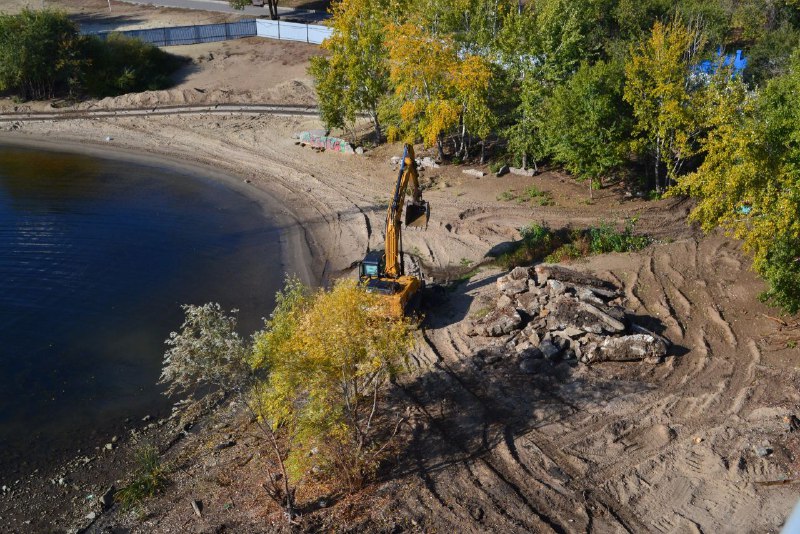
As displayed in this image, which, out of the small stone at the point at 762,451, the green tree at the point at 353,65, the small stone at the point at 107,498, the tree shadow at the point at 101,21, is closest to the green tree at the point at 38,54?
the tree shadow at the point at 101,21

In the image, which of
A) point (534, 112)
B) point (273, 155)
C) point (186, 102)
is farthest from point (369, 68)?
point (186, 102)

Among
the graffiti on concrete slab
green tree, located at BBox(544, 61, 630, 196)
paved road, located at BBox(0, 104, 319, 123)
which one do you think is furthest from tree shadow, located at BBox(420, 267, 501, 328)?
paved road, located at BBox(0, 104, 319, 123)

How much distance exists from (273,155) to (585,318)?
26875mm

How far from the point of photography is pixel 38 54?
51.9m

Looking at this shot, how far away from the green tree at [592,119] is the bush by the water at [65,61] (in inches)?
1445

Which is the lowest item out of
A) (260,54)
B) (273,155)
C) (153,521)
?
(153,521)

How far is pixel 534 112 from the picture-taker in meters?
34.6

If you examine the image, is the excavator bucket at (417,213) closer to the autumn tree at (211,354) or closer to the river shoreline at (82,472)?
the river shoreline at (82,472)

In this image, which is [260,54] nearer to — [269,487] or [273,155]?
[273,155]

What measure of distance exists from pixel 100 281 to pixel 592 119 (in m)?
23.7

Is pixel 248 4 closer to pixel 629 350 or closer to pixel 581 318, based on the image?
pixel 581 318

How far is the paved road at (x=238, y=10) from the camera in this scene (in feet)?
230

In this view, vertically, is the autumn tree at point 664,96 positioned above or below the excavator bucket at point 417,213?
above

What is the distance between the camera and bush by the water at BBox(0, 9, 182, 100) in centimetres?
5153
